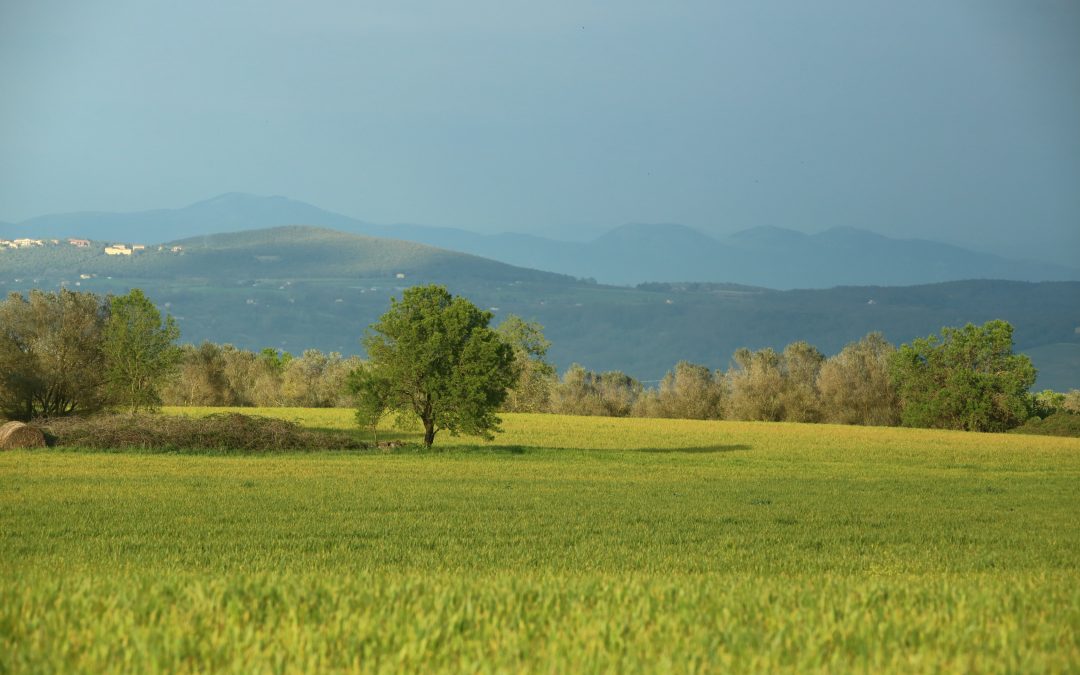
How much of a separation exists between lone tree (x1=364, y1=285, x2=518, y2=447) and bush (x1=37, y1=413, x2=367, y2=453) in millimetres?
3721

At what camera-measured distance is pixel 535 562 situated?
14.2 m

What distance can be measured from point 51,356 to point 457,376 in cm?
1827

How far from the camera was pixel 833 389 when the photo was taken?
88938 mm

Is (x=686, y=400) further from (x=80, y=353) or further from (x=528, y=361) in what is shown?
(x=80, y=353)

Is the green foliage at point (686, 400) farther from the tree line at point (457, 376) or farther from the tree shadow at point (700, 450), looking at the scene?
A: the tree shadow at point (700, 450)

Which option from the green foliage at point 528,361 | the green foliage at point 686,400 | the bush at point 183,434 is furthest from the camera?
the green foliage at point 686,400

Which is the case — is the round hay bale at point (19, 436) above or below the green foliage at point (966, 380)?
below

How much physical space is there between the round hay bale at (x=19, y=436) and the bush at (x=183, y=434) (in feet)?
1.95

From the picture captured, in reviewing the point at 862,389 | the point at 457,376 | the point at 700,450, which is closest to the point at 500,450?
the point at 457,376

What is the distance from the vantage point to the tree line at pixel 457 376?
3956cm

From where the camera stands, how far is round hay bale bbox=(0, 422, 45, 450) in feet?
116

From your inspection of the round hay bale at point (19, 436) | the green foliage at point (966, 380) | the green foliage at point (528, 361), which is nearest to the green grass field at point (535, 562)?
the round hay bale at point (19, 436)

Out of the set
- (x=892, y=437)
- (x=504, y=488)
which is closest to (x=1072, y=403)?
(x=892, y=437)

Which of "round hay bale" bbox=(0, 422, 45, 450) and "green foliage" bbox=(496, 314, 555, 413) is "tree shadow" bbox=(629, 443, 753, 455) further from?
"green foliage" bbox=(496, 314, 555, 413)
